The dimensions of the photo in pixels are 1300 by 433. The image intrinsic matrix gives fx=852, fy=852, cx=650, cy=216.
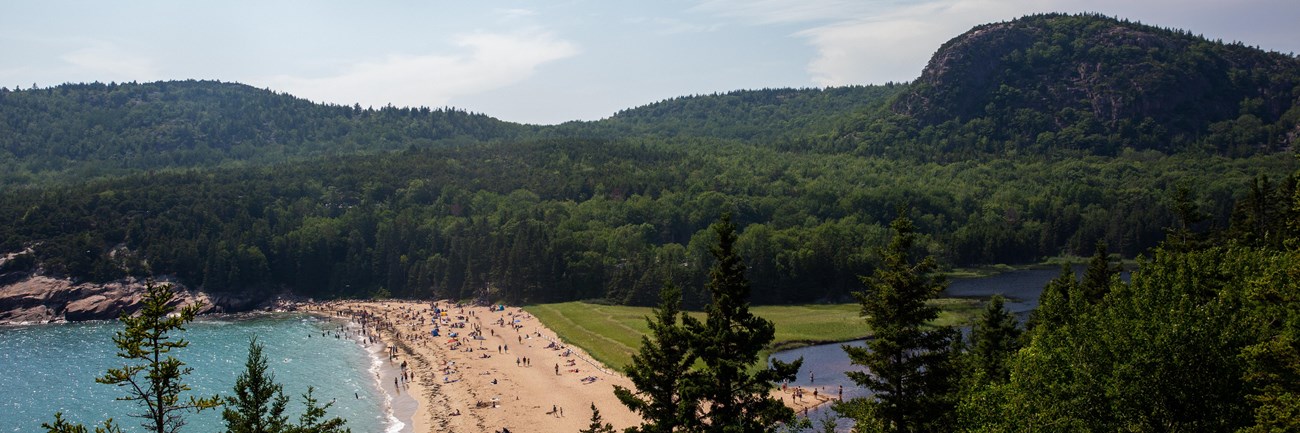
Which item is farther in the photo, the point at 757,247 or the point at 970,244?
the point at 970,244

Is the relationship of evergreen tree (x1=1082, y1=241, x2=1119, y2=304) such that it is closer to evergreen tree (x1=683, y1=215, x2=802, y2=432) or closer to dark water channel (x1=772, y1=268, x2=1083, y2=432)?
dark water channel (x1=772, y1=268, x2=1083, y2=432)

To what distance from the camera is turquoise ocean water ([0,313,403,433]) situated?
67.8m

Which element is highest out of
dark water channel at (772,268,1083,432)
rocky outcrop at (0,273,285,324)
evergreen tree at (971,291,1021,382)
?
evergreen tree at (971,291,1021,382)

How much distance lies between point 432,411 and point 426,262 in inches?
3072

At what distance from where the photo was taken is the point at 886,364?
2678 cm

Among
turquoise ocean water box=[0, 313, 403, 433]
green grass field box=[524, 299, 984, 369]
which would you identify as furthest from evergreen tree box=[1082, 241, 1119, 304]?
turquoise ocean water box=[0, 313, 403, 433]

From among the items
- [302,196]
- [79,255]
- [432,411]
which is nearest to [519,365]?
[432,411]

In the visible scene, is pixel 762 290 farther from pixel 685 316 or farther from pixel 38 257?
pixel 38 257

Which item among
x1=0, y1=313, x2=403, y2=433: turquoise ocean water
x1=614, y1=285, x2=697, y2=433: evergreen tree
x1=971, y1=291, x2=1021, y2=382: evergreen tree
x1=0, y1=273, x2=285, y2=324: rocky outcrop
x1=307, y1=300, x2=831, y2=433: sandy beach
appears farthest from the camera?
x1=0, y1=273, x2=285, y2=324: rocky outcrop

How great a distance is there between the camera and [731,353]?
25.1 metres

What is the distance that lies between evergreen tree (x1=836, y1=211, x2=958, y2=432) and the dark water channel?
13.1ft

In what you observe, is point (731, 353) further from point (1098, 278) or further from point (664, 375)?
point (1098, 278)

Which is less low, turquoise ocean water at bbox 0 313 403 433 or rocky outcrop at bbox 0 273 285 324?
rocky outcrop at bbox 0 273 285 324

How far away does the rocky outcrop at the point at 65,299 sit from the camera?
12469 centimetres
